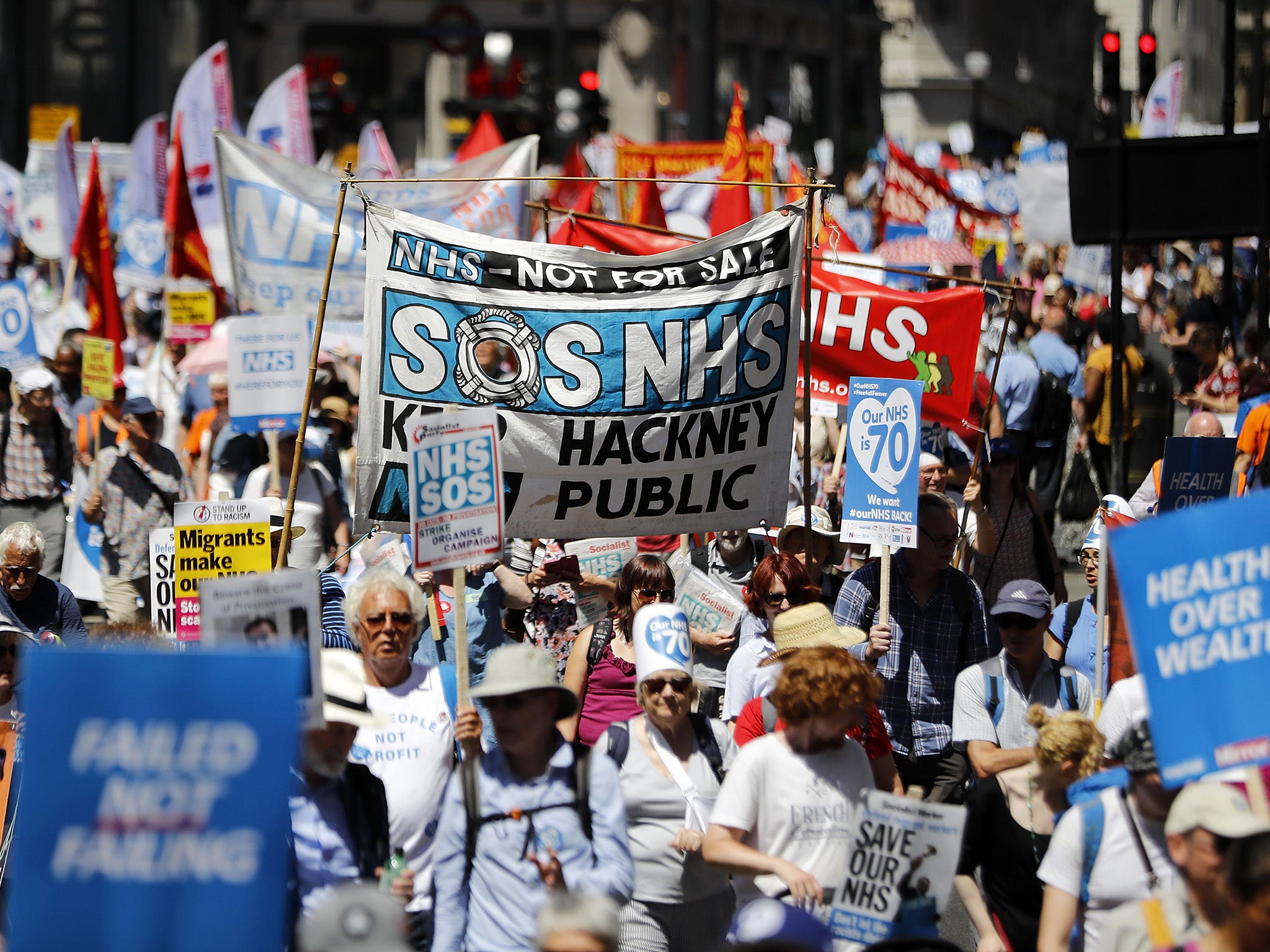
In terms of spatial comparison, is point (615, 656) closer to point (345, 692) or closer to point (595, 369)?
point (595, 369)

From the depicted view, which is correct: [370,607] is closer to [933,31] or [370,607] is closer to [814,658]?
[814,658]

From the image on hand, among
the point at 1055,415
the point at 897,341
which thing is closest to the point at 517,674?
the point at 897,341

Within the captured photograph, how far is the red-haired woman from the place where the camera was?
6461 millimetres

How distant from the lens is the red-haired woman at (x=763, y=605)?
21.2ft

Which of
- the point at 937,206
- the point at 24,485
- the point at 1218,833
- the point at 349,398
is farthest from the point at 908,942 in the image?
the point at 937,206

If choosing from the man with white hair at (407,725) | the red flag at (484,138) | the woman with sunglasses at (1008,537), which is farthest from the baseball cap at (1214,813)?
the red flag at (484,138)

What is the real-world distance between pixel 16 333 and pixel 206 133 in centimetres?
446

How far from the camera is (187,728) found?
4.00m

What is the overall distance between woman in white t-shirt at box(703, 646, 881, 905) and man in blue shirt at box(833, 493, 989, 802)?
1662 millimetres

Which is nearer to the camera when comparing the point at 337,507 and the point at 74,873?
the point at 74,873

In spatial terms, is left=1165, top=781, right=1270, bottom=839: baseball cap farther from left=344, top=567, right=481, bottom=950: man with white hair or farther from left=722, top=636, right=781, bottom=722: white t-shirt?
left=722, top=636, right=781, bottom=722: white t-shirt

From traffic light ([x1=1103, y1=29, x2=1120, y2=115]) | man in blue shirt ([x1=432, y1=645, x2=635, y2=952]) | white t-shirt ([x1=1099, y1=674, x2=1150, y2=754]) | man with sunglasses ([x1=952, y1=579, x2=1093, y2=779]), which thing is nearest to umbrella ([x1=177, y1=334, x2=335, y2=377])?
traffic light ([x1=1103, y1=29, x2=1120, y2=115])

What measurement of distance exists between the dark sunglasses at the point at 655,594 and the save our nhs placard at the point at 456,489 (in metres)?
1.16

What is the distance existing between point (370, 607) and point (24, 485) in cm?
641
